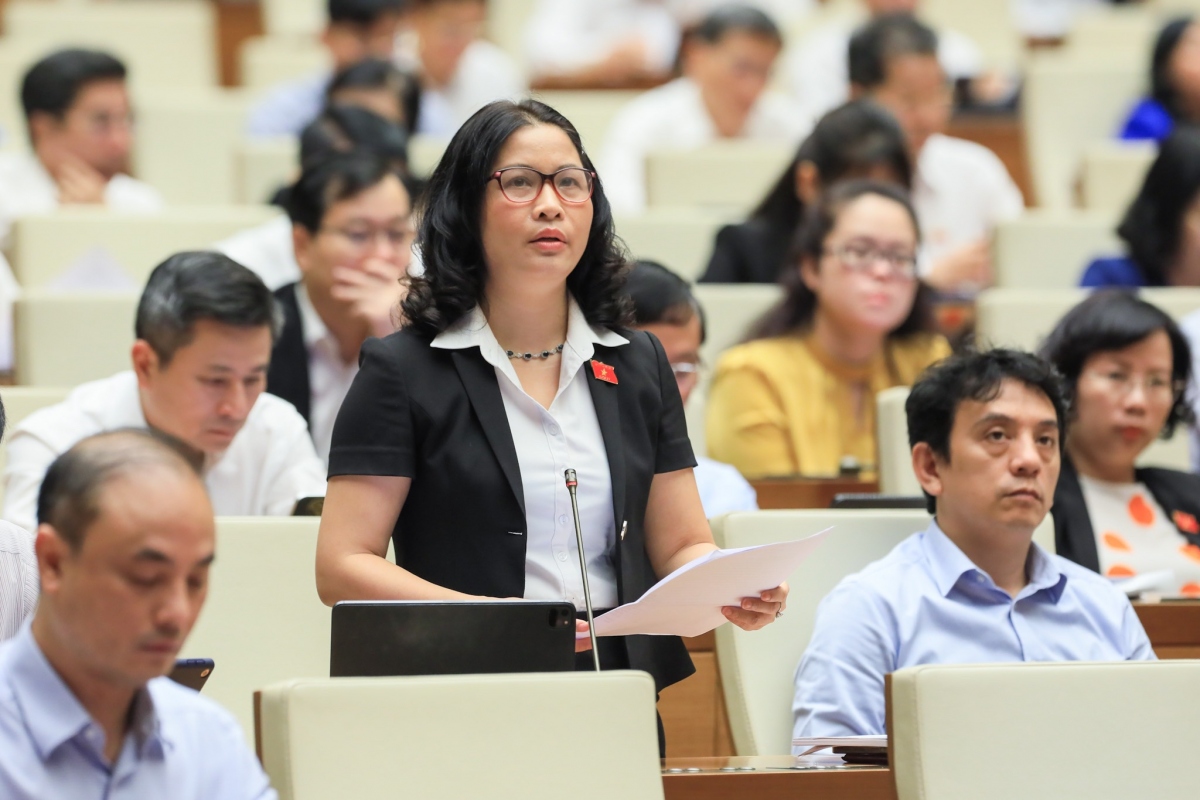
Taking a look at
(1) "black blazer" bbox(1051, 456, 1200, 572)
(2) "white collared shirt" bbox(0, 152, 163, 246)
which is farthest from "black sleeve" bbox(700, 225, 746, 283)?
(2) "white collared shirt" bbox(0, 152, 163, 246)

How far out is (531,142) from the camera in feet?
5.95

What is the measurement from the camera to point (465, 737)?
151cm

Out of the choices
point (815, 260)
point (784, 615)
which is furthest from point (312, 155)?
point (784, 615)

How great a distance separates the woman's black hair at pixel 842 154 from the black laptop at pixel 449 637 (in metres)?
2.22

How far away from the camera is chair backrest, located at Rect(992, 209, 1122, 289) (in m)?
4.09

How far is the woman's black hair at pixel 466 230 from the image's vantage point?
5.98 feet

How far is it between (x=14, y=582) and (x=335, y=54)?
3491 mm

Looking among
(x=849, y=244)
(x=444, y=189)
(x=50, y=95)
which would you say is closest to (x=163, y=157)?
(x=50, y=95)

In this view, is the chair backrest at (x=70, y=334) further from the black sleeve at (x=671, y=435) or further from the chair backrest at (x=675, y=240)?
the black sleeve at (x=671, y=435)

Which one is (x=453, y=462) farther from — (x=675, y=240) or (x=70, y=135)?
(x=70, y=135)

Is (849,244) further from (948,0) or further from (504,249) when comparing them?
(948,0)

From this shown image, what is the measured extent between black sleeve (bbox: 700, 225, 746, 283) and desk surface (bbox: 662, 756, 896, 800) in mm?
2150

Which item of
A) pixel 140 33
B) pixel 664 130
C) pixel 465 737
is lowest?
pixel 465 737

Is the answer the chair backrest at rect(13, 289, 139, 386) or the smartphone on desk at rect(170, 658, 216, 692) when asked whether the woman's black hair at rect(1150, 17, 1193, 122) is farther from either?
the smartphone on desk at rect(170, 658, 216, 692)
